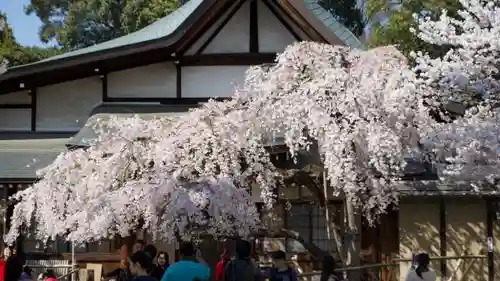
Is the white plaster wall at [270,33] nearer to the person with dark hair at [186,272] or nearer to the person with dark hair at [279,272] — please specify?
the person with dark hair at [279,272]

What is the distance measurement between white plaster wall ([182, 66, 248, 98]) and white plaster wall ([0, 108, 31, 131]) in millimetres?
3641

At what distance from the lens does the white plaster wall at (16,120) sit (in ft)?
57.3

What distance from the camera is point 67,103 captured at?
57.8 feet

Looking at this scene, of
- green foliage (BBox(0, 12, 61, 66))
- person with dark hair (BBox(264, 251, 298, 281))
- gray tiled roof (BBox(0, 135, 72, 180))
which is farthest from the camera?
green foliage (BBox(0, 12, 61, 66))

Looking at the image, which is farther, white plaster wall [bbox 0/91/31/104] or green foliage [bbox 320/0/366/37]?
green foliage [bbox 320/0/366/37]

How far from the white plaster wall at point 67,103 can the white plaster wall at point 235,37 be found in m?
2.80

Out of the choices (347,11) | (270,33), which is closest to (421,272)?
(270,33)

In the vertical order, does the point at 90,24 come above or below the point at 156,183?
above

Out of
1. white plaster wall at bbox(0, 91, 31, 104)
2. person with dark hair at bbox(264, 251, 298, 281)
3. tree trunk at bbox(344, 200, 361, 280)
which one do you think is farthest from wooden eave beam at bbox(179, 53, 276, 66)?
person with dark hair at bbox(264, 251, 298, 281)

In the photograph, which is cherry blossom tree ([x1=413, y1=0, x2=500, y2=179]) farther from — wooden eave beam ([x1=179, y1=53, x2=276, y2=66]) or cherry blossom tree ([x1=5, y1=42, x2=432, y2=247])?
wooden eave beam ([x1=179, y1=53, x2=276, y2=66])

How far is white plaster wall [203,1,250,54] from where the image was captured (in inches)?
682

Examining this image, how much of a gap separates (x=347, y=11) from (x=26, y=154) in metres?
22.6

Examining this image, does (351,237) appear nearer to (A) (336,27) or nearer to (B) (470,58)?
(B) (470,58)

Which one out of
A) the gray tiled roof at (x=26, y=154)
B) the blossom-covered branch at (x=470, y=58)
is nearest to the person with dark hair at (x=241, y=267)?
the blossom-covered branch at (x=470, y=58)
